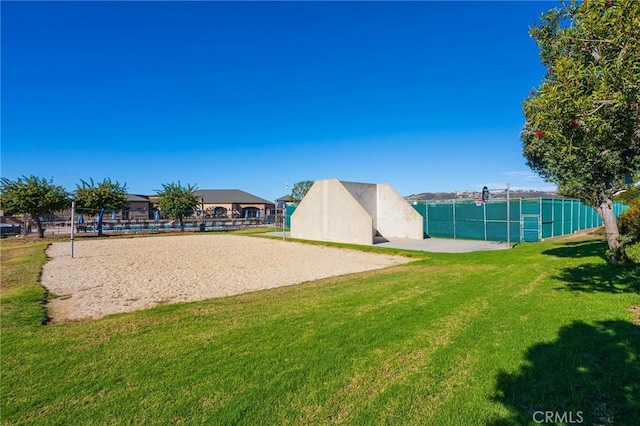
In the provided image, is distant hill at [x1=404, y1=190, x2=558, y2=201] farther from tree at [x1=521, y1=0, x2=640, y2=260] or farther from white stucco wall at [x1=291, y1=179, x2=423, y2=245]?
tree at [x1=521, y1=0, x2=640, y2=260]

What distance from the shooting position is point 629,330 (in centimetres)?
440

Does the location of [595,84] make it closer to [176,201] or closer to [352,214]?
[352,214]

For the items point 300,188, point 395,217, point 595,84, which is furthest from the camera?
point 300,188

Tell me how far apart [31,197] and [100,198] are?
5.77 meters

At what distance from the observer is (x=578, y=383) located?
128 inches

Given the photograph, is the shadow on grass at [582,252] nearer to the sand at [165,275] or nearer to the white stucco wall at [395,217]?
the sand at [165,275]

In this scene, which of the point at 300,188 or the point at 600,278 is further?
the point at 300,188

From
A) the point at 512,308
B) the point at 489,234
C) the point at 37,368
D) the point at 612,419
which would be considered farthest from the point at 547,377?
the point at 489,234

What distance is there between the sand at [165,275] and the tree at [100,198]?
589 inches

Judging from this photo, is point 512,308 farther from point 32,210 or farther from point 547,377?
point 32,210

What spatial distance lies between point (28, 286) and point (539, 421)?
39.6 ft

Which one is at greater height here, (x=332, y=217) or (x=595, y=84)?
(x=595, y=84)

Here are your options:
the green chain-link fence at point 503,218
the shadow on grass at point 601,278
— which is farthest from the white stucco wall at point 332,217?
the shadow on grass at point 601,278

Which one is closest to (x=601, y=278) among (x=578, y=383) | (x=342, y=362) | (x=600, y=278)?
(x=600, y=278)
